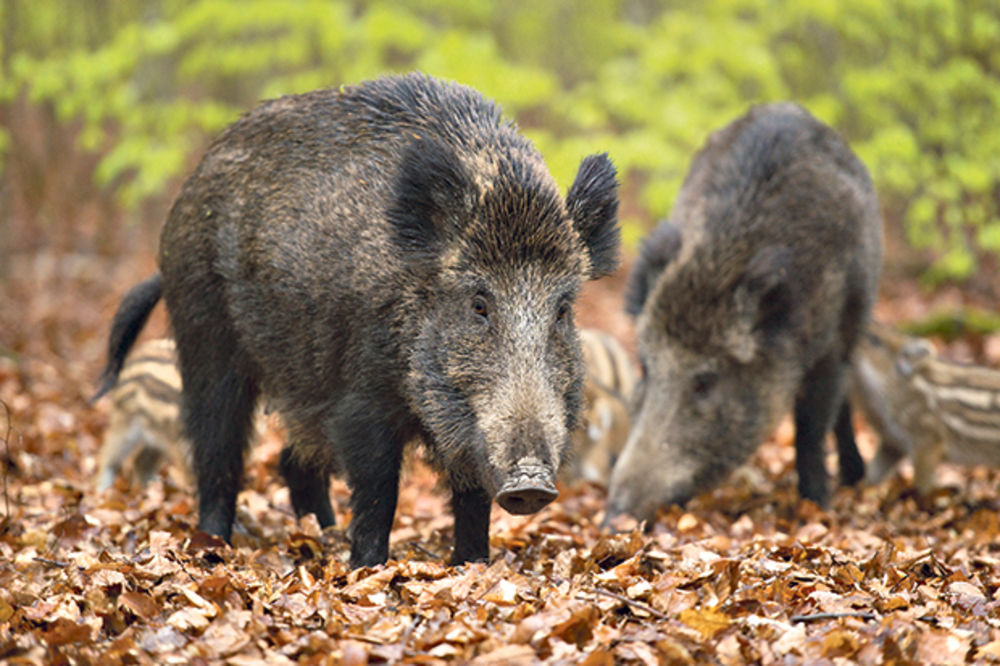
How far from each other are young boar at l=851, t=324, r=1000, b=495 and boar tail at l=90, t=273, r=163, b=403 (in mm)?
4498

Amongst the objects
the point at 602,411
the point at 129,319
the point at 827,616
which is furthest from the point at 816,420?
the point at 129,319

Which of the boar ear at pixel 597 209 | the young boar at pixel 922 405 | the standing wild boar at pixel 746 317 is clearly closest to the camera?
the boar ear at pixel 597 209

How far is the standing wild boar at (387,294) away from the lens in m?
3.73

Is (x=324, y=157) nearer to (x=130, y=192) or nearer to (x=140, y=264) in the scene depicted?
(x=130, y=192)

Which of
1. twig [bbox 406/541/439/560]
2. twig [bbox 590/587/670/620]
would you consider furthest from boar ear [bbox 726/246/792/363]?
twig [bbox 590/587/670/620]

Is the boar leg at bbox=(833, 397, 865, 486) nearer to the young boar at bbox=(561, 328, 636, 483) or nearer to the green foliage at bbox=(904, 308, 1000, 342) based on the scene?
the young boar at bbox=(561, 328, 636, 483)

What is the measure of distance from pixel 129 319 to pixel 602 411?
3724 mm

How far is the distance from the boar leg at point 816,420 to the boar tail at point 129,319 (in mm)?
3956

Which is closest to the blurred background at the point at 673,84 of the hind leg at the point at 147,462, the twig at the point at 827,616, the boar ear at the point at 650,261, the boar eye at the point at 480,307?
the boar ear at the point at 650,261

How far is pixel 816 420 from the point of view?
6512 mm

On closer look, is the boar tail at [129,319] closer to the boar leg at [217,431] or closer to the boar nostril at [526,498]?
the boar leg at [217,431]

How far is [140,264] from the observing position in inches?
643

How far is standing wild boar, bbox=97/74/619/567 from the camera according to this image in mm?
3730

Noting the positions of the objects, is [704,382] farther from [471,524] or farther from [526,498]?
[526,498]
